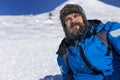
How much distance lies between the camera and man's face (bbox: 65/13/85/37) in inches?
158

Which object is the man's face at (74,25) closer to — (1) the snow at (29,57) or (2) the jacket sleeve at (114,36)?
(2) the jacket sleeve at (114,36)

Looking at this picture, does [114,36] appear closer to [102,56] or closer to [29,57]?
[102,56]

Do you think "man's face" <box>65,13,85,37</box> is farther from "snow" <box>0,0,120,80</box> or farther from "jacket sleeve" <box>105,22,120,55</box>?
"snow" <box>0,0,120,80</box>

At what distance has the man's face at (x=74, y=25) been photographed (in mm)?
4023

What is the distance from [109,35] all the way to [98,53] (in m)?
0.25

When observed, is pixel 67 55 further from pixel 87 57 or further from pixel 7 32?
pixel 7 32

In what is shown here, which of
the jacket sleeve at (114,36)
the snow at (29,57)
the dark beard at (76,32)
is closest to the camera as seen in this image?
the jacket sleeve at (114,36)

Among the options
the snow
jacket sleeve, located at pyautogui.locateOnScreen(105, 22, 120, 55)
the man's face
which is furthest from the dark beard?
the snow

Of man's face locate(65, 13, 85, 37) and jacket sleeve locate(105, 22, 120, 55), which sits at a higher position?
man's face locate(65, 13, 85, 37)

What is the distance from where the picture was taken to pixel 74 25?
13.4 ft

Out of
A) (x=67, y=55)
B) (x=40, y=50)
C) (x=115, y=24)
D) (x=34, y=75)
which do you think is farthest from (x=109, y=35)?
(x=40, y=50)

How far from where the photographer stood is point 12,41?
7.29 metres

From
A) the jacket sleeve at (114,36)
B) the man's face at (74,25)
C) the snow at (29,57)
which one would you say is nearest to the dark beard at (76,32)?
the man's face at (74,25)

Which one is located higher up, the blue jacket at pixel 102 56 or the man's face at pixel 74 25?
the man's face at pixel 74 25
